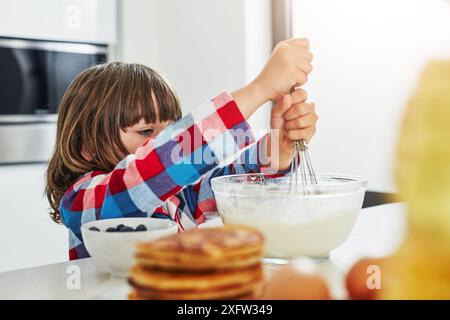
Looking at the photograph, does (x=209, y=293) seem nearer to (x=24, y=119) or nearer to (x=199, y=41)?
(x=24, y=119)

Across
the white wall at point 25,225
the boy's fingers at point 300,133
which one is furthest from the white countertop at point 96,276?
the white wall at point 25,225

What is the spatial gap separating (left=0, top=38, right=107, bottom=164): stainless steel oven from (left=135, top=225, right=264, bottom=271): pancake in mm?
1773

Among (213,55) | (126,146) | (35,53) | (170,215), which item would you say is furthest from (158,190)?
(213,55)

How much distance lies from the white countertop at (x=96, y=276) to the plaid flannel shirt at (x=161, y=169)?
0.31ft

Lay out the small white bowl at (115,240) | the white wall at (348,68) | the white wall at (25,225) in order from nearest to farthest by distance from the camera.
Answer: the small white bowl at (115,240)
the white wall at (348,68)
the white wall at (25,225)

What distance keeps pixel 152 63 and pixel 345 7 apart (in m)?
0.93

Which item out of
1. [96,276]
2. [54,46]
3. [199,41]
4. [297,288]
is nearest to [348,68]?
[199,41]

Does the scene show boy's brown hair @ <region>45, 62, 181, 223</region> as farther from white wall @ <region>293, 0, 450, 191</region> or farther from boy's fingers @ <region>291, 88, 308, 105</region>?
white wall @ <region>293, 0, 450, 191</region>

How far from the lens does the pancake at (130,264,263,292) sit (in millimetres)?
290

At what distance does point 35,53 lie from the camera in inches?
78.8

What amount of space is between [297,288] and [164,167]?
0.31 meters

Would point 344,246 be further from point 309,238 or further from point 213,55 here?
point 213,55

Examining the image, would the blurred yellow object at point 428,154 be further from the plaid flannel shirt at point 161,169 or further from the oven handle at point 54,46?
the oven handle at point 54,46

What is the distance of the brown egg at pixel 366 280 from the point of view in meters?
0.31
